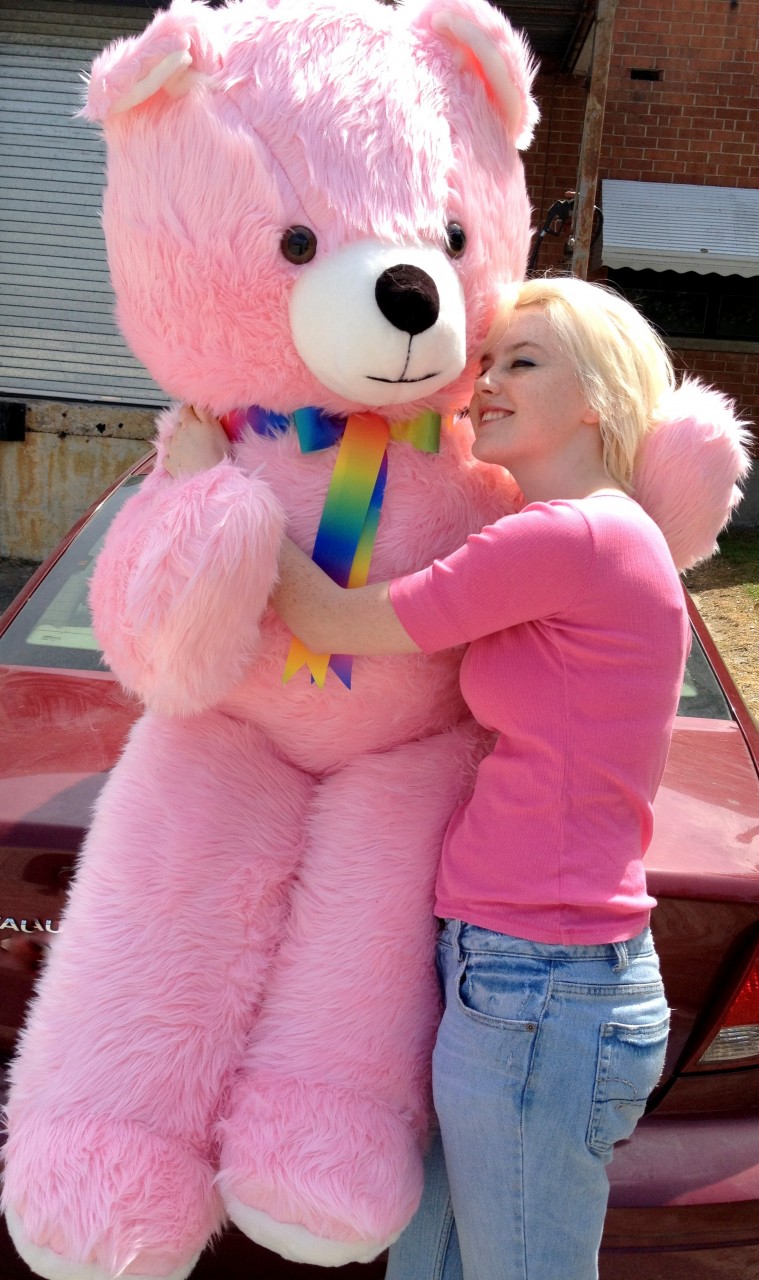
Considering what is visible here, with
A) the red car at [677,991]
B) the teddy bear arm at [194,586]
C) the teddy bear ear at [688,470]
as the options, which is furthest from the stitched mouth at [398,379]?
the red car at [677,991]

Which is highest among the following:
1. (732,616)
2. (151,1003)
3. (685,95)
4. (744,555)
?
(685,95)

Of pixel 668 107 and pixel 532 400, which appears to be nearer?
pixel 532 400

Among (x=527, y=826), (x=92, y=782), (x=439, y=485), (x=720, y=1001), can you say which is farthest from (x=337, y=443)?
(x=720, y=1001)

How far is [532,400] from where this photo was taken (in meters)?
1.79

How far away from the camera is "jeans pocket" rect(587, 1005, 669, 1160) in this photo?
1.67 metres

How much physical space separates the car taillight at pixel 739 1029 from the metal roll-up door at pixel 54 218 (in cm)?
758

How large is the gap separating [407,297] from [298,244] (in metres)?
0.20

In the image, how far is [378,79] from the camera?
1726 millimetres


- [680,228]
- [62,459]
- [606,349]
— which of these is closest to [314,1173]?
[606,349]

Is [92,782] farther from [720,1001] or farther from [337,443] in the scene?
[720,1001]

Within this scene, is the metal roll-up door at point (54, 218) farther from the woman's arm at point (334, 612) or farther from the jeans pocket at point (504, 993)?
the jeans pocket at point (504, 993)

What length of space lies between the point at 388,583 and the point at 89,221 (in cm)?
814

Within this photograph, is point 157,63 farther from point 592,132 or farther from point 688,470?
point 592,132

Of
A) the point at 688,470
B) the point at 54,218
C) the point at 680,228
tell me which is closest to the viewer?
the point at 688,470
